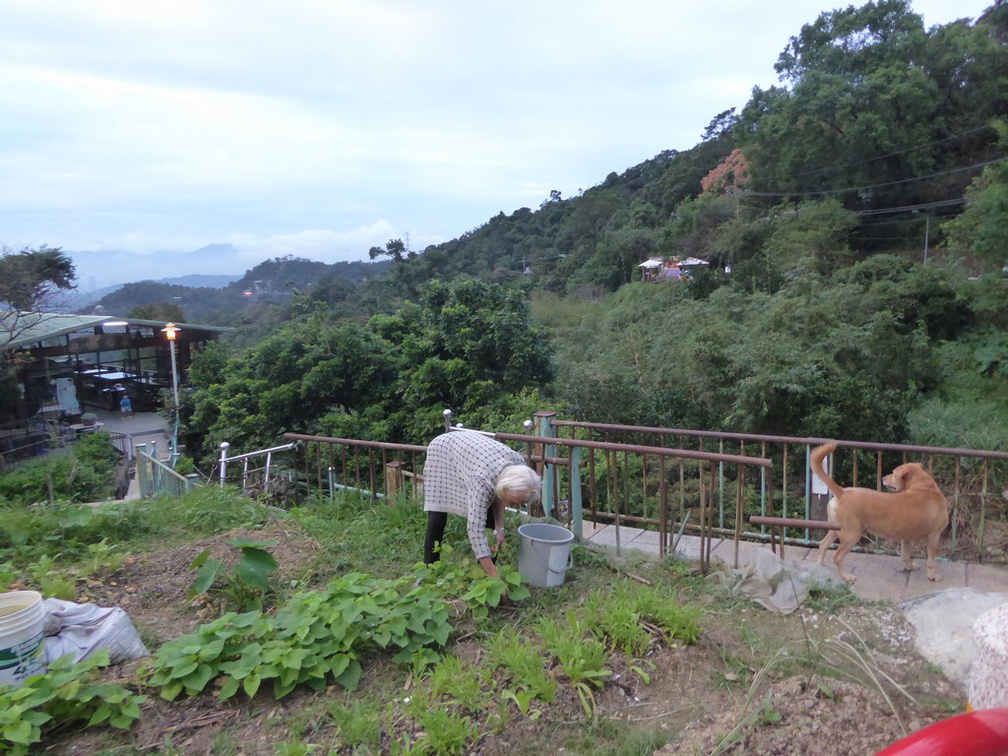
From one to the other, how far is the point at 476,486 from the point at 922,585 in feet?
9.92

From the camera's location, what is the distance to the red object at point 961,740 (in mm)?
1129

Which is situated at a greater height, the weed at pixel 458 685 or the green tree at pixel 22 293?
the green tree at pixel 22 293

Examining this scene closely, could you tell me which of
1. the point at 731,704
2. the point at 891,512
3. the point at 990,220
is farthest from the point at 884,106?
the point at 731,704

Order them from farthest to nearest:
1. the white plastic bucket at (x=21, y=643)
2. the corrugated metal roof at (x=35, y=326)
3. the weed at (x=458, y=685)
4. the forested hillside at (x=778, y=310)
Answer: the corrugated metal roof at (x=35, y=326) < the forested hillside at (x=778, y=310) < the white plastic bucket at (x=21, y=643) < the weed at (x=458, y=685)

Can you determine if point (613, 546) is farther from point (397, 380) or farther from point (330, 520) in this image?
point (397, 380)

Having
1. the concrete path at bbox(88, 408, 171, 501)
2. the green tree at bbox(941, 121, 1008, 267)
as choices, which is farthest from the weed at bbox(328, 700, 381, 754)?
the concrete path at bbox(88, 408, 171, 501)

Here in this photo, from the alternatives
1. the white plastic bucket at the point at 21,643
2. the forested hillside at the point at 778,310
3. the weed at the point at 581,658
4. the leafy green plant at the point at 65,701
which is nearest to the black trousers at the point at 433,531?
the weed at the point at 581,658

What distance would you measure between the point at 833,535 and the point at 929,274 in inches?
674

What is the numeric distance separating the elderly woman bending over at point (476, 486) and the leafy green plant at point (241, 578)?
40.3 inches

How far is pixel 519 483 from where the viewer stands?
367cm

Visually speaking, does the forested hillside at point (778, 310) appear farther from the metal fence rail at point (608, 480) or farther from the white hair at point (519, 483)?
the white hair at point (519, 483)

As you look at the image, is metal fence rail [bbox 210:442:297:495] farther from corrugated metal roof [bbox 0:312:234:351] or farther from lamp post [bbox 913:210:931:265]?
lamp post [bbox 913:210:931:265]

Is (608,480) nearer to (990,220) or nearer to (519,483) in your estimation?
(519,483)

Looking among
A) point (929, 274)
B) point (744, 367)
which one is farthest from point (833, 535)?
point (929, 274)
